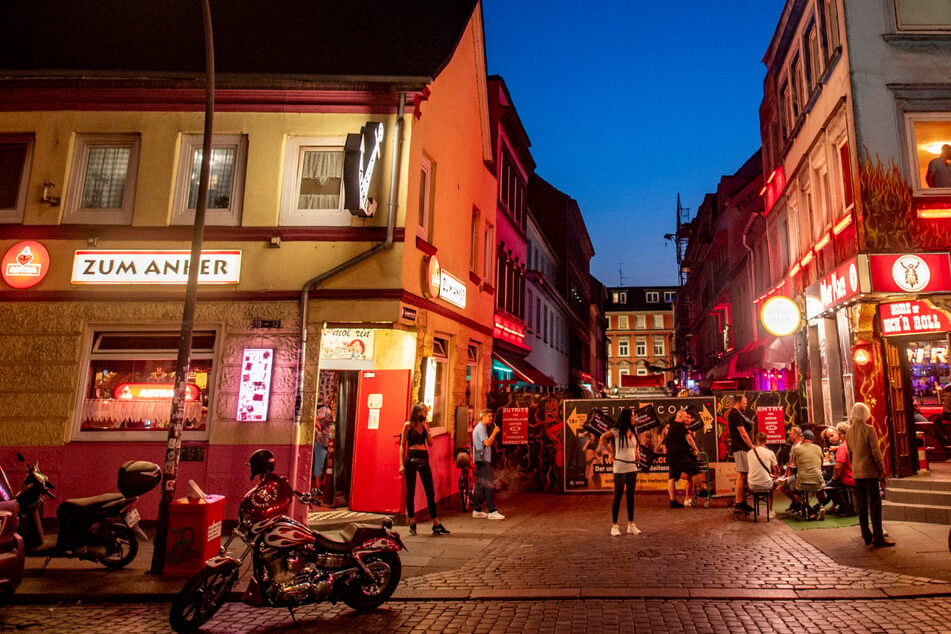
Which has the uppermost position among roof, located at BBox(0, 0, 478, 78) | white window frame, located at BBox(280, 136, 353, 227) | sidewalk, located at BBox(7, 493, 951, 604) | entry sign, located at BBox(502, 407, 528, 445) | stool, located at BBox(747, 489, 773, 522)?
roof, located at BBox(0, 0, 478, 78)

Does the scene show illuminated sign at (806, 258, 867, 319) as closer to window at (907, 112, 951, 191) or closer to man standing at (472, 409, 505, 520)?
window at (907, 112, 951, 191)

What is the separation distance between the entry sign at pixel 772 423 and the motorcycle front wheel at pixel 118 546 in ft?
41.8

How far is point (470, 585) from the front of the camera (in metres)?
6.71

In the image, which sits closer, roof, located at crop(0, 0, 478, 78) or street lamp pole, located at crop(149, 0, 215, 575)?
street lamp pole, located at crop(149, 0, 215, 575)

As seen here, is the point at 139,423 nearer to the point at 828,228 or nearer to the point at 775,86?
the point at 828,228

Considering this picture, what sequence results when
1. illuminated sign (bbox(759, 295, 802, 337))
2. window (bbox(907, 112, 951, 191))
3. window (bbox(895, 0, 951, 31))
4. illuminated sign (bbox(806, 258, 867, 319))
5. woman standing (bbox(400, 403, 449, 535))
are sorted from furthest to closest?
illuminated sign (bbox(759, 295, 802, 337))
window (bbox(895, 0, 951, 31))
window (bbox(907, 112, 951, 191))
illuminated sign (bbox(806, 258, 867, 319))
woman standing (bbox(400, 403, 449, 535))

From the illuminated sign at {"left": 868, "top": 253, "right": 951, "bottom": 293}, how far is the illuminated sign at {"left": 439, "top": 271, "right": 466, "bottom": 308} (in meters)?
7.74

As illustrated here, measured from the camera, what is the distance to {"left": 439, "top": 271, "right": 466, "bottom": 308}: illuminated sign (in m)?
12.2

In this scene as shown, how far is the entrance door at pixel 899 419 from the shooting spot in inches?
410

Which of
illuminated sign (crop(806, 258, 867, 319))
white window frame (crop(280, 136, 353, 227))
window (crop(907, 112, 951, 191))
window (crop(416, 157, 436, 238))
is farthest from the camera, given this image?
window (crop(416, 157, 436, 238))

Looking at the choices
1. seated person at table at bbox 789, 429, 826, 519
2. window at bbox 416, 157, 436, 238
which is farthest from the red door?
seated person at table at bbox 789, 429, 826, 519

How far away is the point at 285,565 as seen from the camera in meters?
5.55

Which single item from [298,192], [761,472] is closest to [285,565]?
[298,192]

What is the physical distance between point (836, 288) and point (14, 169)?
15.8 m
